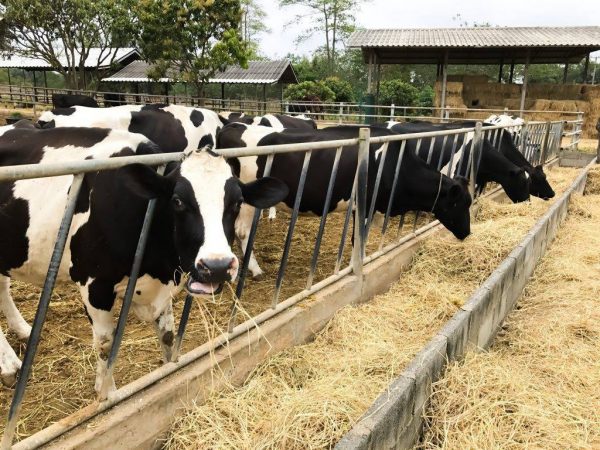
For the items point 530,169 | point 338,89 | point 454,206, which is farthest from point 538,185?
point 338,89

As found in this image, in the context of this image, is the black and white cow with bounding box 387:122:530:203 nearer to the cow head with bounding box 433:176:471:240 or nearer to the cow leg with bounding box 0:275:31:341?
the cow head with bounding box 433:176:471:240

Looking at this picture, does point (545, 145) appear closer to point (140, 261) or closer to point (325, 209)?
point (325, 209)

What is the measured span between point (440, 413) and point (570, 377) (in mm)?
993

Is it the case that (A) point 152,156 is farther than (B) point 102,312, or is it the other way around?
(B) point 102,312

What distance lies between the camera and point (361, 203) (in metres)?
3.86

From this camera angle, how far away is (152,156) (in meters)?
2.07

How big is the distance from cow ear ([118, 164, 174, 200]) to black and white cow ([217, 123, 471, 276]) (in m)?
2.47

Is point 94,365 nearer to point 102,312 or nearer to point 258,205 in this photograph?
point 102,312

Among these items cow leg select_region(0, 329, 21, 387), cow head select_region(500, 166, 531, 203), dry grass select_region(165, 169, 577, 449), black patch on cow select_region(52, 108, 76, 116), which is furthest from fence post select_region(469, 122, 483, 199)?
cow leg select_region(0, 329, 21, 387)

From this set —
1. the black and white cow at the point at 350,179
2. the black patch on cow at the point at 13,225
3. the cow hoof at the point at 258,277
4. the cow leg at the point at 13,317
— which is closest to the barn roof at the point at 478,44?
the black and white cow at the point at 350,179

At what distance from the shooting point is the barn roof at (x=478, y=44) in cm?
2062

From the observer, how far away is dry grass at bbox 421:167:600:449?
236 cm

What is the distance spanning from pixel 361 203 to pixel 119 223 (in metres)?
2.02

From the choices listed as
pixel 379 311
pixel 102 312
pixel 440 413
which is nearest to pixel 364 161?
pixel 379 311
